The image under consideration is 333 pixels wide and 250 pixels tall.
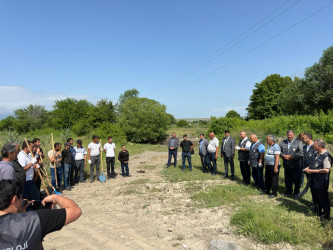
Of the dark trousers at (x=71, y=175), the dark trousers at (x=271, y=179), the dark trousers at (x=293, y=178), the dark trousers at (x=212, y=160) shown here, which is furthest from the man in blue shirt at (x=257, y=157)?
the dark trousers at (x=71, y=175)

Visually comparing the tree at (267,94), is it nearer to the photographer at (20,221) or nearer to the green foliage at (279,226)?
the green foliage at (279,226)

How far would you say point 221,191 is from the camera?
269 inches

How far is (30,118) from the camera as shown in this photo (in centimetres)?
4397

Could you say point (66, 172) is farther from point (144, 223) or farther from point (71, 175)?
point (144, 223)

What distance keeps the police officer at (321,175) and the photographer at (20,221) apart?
494 centimetres

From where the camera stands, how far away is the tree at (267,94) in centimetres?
3635

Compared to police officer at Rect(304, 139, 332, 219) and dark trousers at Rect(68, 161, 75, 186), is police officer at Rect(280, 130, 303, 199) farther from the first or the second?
dark trousers at Rect(68, 161, 75, 186)

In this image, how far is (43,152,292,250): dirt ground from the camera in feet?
14.0

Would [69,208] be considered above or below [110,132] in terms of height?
below

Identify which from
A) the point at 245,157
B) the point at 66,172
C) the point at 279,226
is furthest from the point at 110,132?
the point at 279,226

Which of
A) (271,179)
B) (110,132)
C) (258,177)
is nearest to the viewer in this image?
(271,179)

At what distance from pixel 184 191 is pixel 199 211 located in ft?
5.97

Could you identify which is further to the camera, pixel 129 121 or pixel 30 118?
pixel 30 118

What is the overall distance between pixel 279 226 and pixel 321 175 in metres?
1.46
